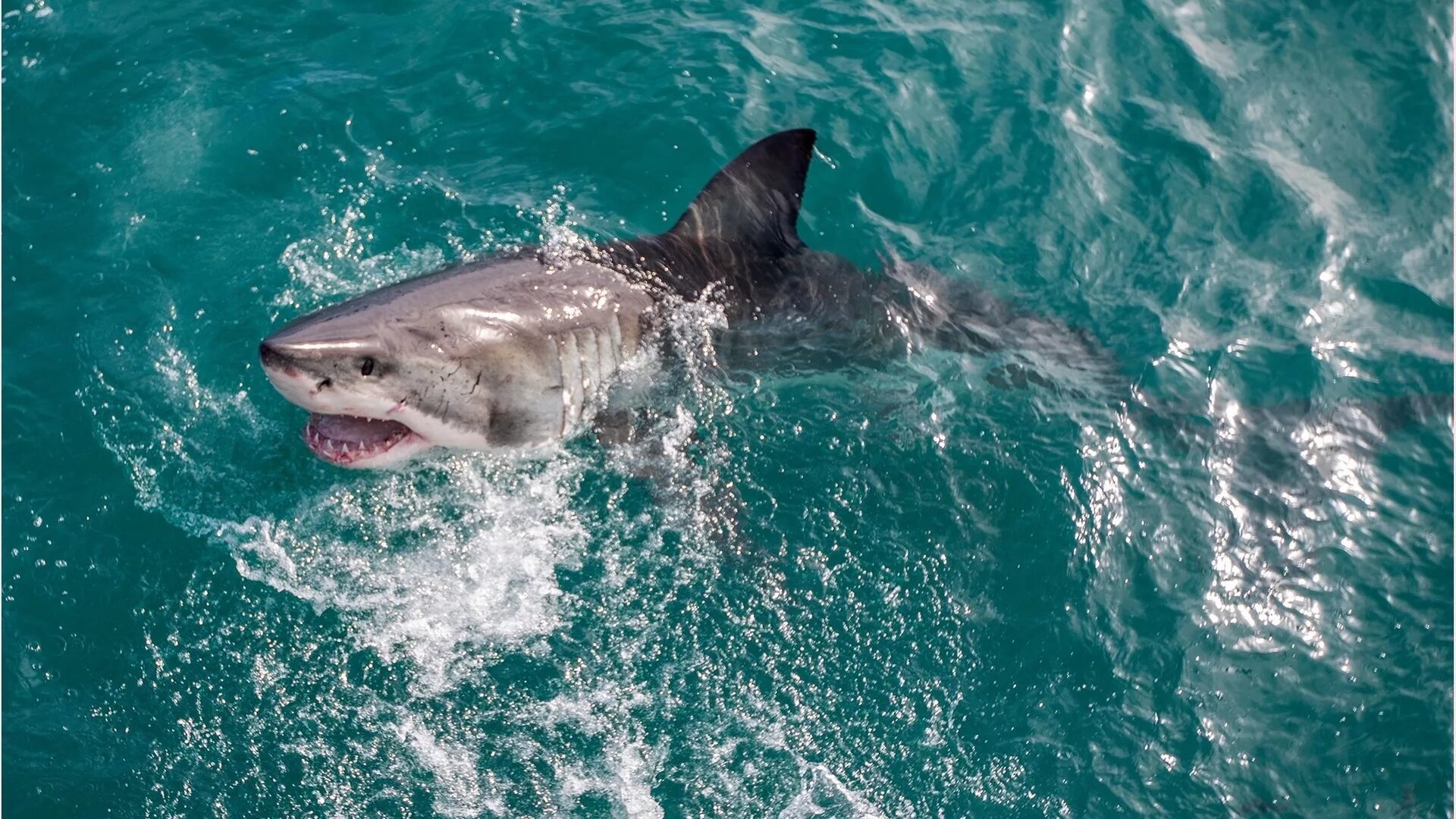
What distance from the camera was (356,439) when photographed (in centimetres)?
486

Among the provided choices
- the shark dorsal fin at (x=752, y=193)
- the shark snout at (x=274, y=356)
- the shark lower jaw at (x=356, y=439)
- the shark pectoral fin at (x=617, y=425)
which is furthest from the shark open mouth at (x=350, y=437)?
the shark dorsal fin at (x=752, y=193)

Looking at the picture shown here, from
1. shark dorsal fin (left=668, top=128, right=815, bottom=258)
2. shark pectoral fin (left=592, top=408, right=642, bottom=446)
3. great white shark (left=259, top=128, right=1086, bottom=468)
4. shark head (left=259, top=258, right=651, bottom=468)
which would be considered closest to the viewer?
shark head (left=259, top=258, right=651, bottom=468)

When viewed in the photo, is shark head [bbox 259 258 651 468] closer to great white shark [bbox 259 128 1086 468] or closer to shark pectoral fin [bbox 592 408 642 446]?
great white shark [bbox 259 128 1086 468]

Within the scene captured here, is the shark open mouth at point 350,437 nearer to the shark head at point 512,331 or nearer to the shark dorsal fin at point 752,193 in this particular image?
the shark head at point 512,331

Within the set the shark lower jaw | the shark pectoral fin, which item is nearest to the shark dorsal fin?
the shark pectoral fin

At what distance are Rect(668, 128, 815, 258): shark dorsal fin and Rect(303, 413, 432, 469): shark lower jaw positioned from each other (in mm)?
1746

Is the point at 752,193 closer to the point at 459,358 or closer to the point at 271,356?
the point at 459,358

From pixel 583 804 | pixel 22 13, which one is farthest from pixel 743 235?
pixel 22 13

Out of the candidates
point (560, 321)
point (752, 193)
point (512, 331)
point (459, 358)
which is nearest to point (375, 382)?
point (459, 358)

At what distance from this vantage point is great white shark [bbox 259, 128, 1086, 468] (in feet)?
14.9

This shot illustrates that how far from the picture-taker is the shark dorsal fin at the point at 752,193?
5727mm

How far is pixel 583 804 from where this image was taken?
4.65m

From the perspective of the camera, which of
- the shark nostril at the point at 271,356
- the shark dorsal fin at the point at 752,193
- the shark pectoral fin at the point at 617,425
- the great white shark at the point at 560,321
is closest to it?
the shark nostril at the point at 271,356

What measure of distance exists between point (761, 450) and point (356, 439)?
1.98m
